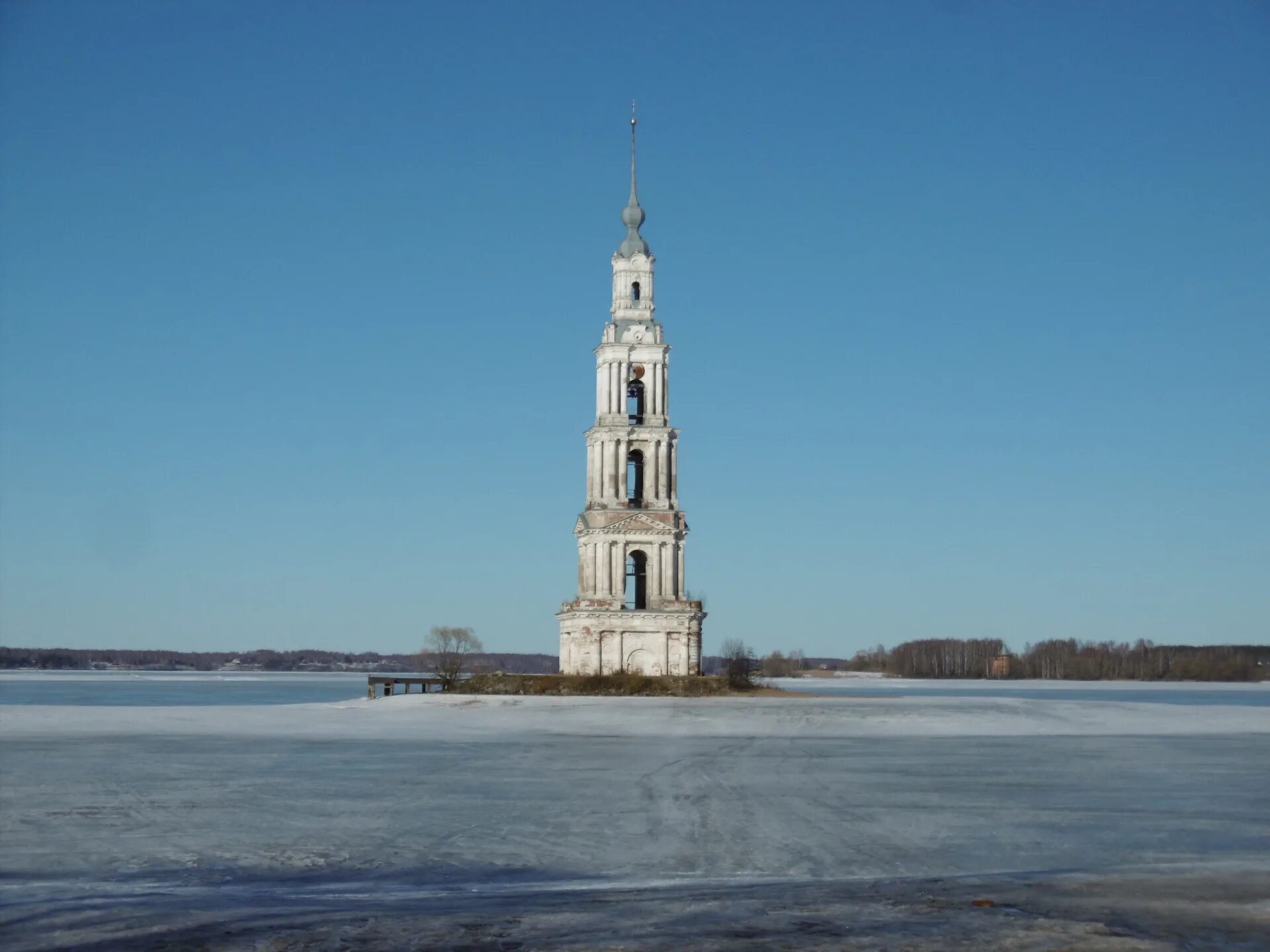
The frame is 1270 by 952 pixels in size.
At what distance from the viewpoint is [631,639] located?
6281 centimetres

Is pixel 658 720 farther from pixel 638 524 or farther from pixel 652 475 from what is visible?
pixel 652 475

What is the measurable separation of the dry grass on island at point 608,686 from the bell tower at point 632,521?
7.50 ft

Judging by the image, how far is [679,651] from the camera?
62.9 meters

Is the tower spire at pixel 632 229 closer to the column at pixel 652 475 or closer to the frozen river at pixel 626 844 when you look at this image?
the column at pixel 652 475

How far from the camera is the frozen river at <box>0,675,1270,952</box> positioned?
10.7 meters

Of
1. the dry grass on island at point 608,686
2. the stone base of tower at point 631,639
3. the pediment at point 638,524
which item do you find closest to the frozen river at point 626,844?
the dry grass on island at point 608,686

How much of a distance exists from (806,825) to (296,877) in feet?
21.0

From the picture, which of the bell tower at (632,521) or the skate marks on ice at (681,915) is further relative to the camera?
the bell tower at (632,521)

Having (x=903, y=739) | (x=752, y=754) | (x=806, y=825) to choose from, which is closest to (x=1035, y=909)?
(x=806, y=825)

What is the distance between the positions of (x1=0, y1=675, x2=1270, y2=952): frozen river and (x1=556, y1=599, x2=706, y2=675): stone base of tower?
30559mm

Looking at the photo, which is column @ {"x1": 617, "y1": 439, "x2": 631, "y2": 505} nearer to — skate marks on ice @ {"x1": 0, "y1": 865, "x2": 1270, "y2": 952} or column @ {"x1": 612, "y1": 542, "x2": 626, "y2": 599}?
column @ {"x1": 612, "y1": 542, "x2": 626, "y2": 599}

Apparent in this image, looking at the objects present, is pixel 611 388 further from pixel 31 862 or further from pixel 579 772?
pixel 31 862

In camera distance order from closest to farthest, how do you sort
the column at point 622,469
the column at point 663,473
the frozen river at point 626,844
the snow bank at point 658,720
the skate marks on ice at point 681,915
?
the skate marks on ice at point 681,915, the frozen river at point 626,844, the snow bank at point 658,720, the column at point 622,469, the column at point 663,473

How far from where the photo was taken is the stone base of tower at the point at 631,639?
62500 mm
